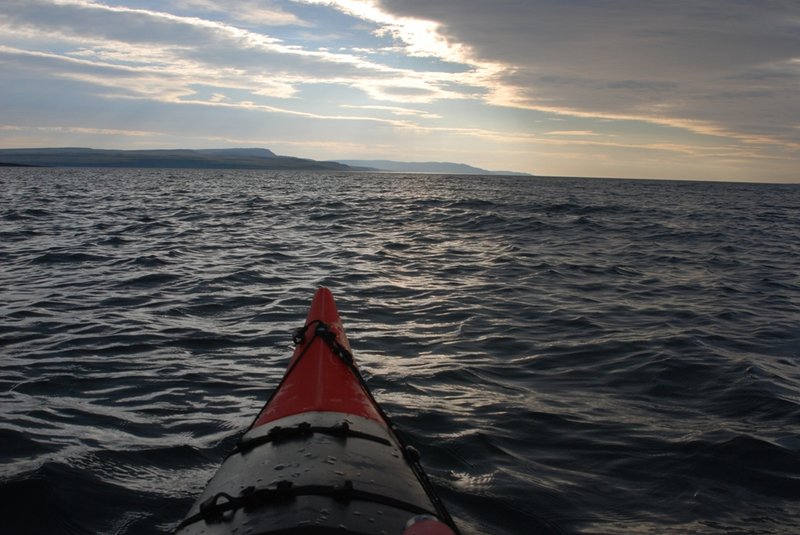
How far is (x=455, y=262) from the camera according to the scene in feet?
57.4

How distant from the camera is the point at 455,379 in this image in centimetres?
759

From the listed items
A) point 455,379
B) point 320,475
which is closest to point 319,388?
point 320,475

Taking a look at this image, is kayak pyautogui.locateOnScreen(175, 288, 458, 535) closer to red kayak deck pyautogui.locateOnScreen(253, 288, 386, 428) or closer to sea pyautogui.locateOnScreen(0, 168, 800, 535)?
red kayak deck pyautogui.locateOnScreen(253, 288, 386, 428)

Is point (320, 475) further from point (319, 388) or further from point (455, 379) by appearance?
point (455, 379)

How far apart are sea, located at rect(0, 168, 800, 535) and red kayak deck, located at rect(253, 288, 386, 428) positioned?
1.12 metres

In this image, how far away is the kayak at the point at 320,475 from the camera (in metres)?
2.85

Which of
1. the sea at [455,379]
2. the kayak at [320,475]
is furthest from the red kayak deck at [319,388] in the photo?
the sea at [455,379]

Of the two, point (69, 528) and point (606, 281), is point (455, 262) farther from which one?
point (69, 528)

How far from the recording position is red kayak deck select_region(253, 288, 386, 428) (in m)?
4.16

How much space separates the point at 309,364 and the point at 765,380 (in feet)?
19.1

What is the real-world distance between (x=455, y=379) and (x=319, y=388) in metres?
3.52

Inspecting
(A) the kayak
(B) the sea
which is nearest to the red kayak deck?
Answer: (A) the kayak

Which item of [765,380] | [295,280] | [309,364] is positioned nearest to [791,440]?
[765,380]

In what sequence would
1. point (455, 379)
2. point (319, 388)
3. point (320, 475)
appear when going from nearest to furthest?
point (320, 475) < point (319, 388) < point (455, 379)
